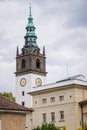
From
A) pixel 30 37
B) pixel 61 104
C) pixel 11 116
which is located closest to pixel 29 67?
pixel 30 37

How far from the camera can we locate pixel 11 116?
110 feet

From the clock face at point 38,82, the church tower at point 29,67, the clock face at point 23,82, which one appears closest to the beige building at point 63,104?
the church tower at point 29,67

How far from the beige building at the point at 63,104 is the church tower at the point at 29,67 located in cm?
2399

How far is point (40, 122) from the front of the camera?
69.4 m

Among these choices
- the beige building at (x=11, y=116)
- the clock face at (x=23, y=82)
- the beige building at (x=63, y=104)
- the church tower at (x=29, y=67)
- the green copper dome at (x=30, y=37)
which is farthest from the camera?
the green copper dome at (x=30, y=37)

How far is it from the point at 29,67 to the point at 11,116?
67212 mm

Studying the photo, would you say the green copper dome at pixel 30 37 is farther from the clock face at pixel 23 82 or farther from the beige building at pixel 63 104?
the beige building at pixel 63 104

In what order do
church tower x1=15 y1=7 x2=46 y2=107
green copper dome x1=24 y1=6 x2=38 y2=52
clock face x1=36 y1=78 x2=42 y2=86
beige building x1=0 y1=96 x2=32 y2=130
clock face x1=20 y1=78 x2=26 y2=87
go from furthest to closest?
green copper dome x1=24 y1=6 x2=38 y2=52, clock face x1=36 y1=78 x2=42 y2=86, clock face x1=20 y1=78 x2=26 y2=87, church tower x1=15 y1=7 x2=46 y2=107, beige building x1=0 y1=96 x2=32 y2=130

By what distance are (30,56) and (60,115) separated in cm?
3842

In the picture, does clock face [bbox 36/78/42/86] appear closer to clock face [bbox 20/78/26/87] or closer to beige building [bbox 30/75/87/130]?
clock face [bbox 20/78/26/87]

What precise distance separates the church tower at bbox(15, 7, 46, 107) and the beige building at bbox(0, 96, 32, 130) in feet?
195

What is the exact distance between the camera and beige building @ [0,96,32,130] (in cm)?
3316

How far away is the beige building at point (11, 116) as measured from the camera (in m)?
33.2

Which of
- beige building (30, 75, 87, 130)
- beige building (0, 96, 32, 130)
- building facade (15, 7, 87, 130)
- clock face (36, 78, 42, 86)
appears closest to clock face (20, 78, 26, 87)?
clock face (36, 78, 42, 86)
